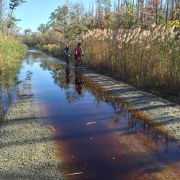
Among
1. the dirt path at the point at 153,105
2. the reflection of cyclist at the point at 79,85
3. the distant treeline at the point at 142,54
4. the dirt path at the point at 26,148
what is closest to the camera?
the dirt path at the point at 26,148

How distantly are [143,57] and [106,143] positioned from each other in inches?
346

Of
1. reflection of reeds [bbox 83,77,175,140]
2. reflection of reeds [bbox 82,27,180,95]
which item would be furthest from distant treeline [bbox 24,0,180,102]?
reflection of reeds [bbox 83,77,175,140]

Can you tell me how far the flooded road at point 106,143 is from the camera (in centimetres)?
575

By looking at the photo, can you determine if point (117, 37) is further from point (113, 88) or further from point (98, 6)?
point (98, 6)

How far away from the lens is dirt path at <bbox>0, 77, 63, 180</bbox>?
5668mm

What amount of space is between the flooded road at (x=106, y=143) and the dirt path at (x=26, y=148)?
21 centimetres

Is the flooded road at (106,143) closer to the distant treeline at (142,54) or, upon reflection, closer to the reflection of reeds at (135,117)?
the reflection of reeds at (135,117)

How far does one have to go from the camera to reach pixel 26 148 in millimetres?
6828

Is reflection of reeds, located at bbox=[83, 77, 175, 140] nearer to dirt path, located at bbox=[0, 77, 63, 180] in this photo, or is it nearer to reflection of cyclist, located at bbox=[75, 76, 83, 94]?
reflection of cyclist, located at bbox=[75, 76, 83, 94]

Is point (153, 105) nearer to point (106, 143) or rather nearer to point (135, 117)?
point (135, 117)

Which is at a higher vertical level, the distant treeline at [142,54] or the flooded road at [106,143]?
the distant treeline at [142,54]

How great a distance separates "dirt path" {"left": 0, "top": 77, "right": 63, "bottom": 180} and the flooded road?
21cm

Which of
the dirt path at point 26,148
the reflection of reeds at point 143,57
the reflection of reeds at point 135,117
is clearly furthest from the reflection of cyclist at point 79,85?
the dirt path at point 26,148

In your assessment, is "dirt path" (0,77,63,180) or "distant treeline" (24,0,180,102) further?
"distant treeline" (24,0,180,102)
